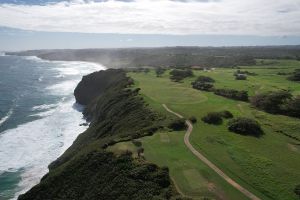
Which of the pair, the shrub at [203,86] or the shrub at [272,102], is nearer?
the shrub at [272,102]

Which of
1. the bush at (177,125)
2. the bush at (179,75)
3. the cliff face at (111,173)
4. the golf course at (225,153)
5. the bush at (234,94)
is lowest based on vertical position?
the cliff face at (111,173)

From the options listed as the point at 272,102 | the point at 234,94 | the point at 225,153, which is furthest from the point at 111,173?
the point at 234,94

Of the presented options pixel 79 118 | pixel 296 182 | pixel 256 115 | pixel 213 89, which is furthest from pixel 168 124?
pixel 79 118

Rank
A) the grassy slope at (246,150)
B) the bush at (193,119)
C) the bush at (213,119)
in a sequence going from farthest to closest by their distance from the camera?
1. the bush at (193,119)
2. the bush at (213,119)
3. the grassy slope at (246,150)

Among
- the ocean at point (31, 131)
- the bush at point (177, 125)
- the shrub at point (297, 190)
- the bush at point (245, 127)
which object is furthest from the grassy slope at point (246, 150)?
the ocean at point (31, 131)

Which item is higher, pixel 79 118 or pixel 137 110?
pixel 137 110

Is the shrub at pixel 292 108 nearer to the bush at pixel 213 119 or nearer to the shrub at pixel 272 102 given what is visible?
the shrub at pixel 272 102

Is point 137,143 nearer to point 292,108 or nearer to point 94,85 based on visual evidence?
point 292,108

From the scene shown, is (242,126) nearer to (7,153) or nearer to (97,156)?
(97,156)
